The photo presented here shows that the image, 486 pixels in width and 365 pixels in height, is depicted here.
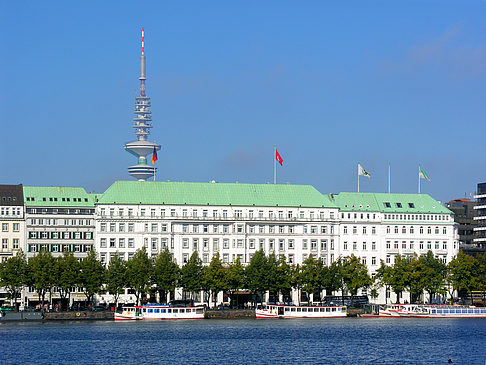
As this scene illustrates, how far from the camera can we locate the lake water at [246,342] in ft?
394

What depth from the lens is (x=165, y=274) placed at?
190 meters

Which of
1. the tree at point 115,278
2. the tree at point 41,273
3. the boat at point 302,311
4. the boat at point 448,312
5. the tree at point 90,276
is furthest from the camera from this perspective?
the boat at point 448,312

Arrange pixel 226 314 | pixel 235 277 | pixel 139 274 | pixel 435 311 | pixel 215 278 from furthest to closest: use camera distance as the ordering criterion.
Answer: pixel 435 311 → pixel 235 277 → pixel 215 278 → pixel 139 274 → pixel 226 314

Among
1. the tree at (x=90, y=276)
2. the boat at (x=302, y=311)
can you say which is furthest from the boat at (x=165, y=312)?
the boat at (x=302, y=311)

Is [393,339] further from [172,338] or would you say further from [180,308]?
[180,308]

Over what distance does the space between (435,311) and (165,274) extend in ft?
153

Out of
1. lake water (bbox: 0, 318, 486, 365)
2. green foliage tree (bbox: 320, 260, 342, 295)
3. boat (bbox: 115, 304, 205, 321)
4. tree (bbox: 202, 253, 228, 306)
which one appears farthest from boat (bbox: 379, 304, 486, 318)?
boat (bbox: 115, 304, 205, 321)

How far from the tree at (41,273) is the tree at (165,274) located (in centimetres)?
1711

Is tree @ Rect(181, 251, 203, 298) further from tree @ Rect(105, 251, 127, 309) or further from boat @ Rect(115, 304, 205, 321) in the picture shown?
tree @ Rect(105, 251, 127, 309)

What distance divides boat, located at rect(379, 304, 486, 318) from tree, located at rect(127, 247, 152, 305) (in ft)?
134

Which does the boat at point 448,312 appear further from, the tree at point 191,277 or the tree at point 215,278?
the tree at point 191,277

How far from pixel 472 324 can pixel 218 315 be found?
41790mm

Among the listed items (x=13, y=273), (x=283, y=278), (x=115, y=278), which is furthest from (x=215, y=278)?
(x=13, y=273)

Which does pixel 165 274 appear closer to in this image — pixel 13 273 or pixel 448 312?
pixel 13 273
